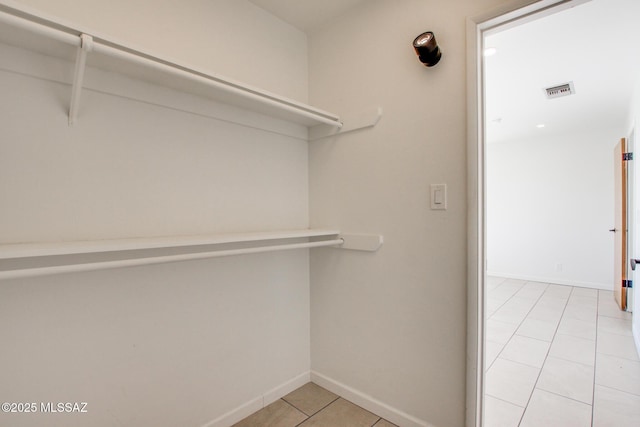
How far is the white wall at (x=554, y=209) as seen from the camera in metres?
4.50

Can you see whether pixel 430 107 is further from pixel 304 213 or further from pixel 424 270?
pixel 304 213

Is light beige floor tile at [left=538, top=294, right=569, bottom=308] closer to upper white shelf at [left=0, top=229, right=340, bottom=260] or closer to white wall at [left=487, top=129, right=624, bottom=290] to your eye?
white wall at [left=487, top=129, right=624, bottom=290]

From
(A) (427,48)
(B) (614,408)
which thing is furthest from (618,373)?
(A) (427,48)

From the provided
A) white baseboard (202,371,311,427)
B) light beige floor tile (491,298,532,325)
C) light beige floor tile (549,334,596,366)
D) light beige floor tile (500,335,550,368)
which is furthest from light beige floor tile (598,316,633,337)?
white baseboard (202,371,311,427)

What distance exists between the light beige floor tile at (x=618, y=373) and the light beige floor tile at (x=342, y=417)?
5.60ft

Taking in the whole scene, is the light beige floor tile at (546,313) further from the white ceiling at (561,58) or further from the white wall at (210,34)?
the white wall at (210,34)

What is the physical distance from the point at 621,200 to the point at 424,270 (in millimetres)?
3519

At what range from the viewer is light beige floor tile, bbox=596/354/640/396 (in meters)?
2.04

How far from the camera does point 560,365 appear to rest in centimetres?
233

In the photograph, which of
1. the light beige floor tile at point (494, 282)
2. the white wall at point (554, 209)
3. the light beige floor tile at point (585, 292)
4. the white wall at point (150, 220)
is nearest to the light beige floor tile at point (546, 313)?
the light beige floor tile at point (585, 292)

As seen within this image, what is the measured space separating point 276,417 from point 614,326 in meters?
3.50

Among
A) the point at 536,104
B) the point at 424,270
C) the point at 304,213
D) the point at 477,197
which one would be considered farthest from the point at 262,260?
the point at 536,104

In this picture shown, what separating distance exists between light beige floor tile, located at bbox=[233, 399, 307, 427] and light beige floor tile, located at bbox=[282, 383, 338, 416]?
0.05 meters

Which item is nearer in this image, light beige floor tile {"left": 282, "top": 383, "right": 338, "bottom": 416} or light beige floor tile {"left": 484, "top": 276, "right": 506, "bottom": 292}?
light beige floor tile {"left": 282, "top": 383, "right": 338, "bottom": 416}
